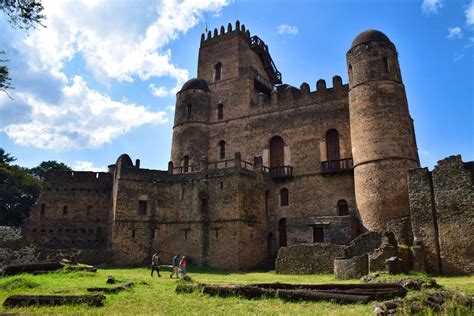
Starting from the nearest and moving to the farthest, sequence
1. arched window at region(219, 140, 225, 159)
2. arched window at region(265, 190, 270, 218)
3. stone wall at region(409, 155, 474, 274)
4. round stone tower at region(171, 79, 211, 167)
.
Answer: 1. stone wall at region(409, 155, 474, 274)
2. arched window at region(265, 190, 270, 218)
3. round stone tower at region(171, 79, 211, 167)
4. arched window at region(219, 140, 225, 159)

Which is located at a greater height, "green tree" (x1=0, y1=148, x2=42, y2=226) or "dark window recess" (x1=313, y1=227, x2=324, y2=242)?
"green tree" (x1=0, y1=148, x2=42, y2=226)

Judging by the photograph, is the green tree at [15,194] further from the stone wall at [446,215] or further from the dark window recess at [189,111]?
the stone wall at [446,215]

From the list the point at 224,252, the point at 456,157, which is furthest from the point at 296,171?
the point at 456,157

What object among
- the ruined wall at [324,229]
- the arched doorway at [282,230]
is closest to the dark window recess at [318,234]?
the ruined wall at [324,229]

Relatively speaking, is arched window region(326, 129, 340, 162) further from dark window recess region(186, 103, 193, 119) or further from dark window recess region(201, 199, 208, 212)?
dark window recess region(186, 103, 193, 119)

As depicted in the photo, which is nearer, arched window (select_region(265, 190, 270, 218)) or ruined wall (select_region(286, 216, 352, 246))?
ruined wall (select_region(286, 216, 352, 246))

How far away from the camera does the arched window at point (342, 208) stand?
86.5 ft

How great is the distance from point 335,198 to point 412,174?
747cm

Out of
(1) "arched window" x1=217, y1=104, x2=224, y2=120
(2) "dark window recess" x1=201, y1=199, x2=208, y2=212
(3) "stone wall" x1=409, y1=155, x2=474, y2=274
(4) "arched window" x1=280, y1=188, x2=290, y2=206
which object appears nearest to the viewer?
(3) "stone wall" x1=409, y1=155, x2=474, y2=274

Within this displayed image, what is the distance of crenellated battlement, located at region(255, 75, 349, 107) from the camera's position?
28.3 meters

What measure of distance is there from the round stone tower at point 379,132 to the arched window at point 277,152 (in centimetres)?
606

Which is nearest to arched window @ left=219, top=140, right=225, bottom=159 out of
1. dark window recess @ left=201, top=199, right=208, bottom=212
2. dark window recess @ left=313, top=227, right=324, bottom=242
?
dark window recess @ left=201, top=199, right=208, bottom=212

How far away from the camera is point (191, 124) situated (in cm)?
A: 3294

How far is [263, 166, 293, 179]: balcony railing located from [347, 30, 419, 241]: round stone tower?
17.5 ft
